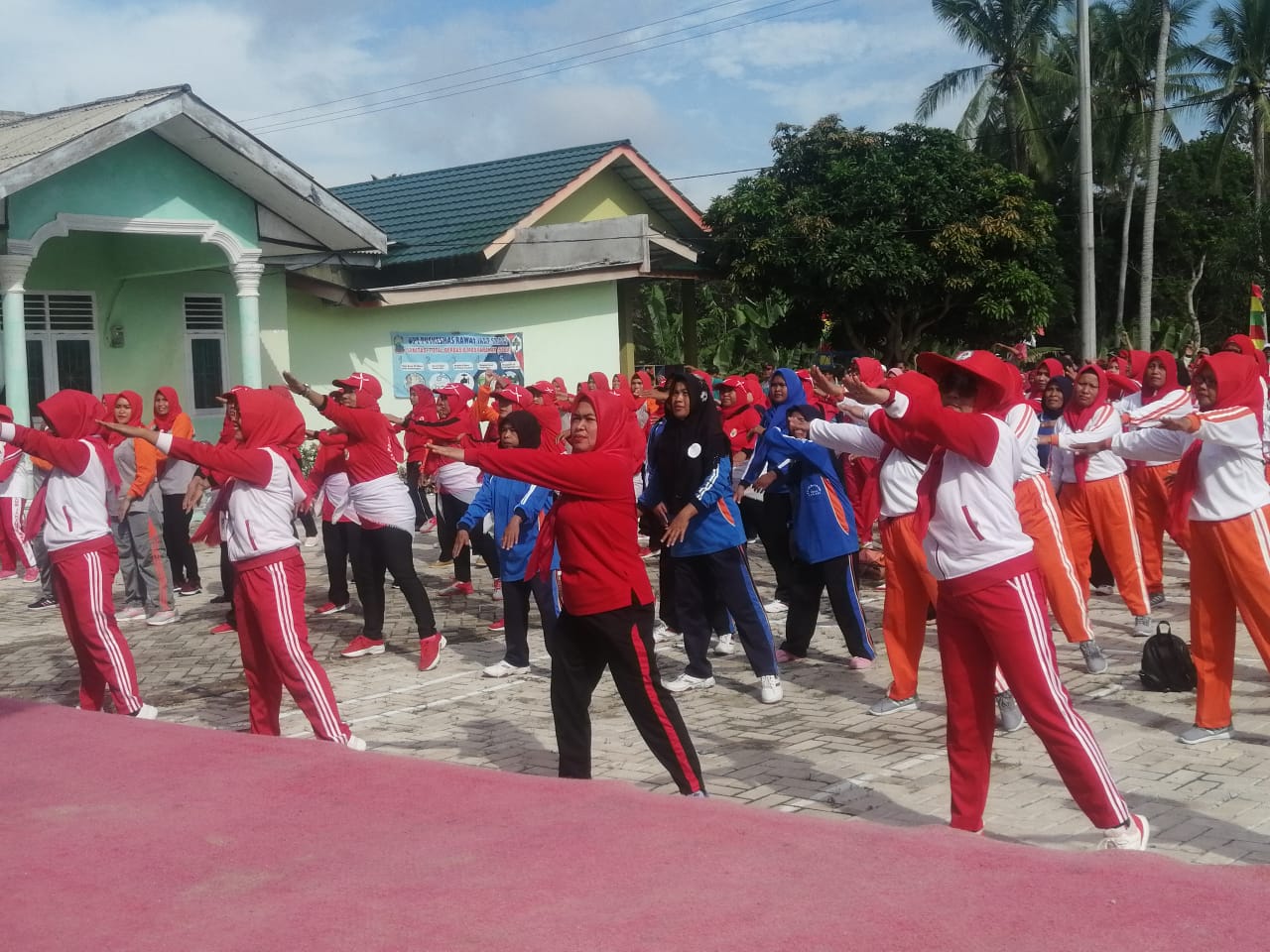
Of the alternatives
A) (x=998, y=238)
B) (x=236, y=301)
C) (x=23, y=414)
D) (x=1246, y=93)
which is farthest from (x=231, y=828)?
(x=1246, y=93)

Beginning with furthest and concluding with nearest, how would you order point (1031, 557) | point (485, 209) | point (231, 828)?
point (485, 209) → point (1031, 557) → point (231, 828)

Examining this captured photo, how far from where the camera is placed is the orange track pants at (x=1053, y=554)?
809cm

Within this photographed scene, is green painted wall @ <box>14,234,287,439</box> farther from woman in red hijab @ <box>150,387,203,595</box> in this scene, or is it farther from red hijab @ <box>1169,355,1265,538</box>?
red hijab @ <box>1169,355,1265,538</box>

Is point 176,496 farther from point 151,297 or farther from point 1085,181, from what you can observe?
point 1085,181

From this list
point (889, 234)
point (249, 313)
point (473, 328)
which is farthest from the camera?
point (889, 234)

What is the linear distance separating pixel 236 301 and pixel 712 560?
13.2m

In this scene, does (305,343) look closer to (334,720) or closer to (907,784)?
(334,720)

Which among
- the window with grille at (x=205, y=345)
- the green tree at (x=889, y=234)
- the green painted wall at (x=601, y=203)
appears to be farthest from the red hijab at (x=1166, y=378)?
the green tree at (x=889, y=234)

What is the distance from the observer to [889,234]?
88.9ft

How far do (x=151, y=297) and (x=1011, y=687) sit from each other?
16.5 m

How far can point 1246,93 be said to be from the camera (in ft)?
138

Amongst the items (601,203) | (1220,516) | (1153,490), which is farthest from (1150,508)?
(601,203)

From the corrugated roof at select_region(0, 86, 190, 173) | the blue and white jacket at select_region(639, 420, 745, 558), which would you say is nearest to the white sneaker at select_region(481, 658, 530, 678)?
the blue and white jacket at select_region(639, 420, 745, 558)

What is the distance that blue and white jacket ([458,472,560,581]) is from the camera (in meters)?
8.71
